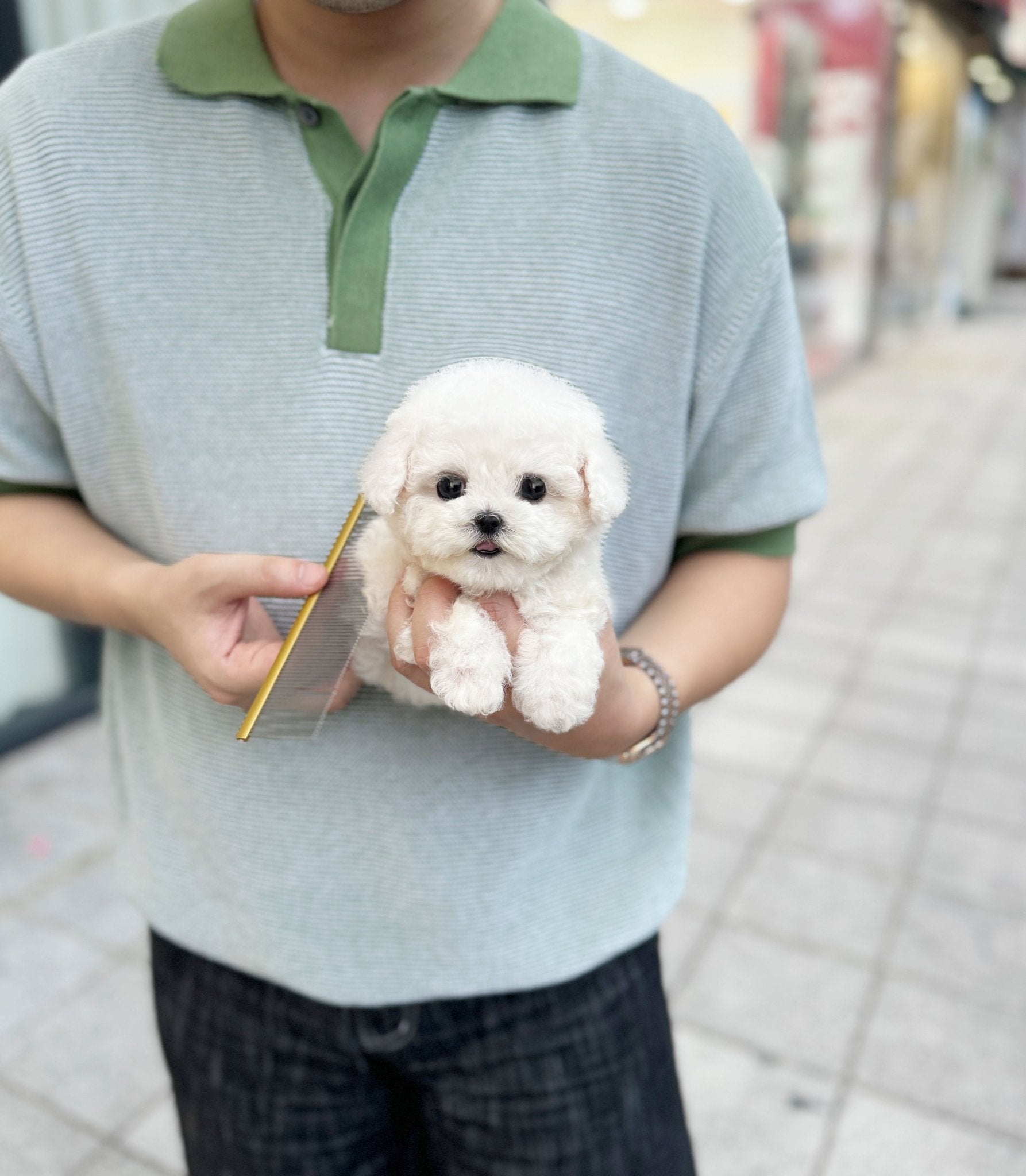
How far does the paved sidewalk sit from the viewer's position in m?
2.03

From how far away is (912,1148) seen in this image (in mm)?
1980

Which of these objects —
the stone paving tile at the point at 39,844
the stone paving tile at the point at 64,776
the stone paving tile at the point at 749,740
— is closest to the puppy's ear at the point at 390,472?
the stone paving tile at the point at 39,844

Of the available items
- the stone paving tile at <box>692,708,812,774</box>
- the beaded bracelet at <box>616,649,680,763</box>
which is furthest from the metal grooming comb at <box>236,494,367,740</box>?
the stone paving tile at <box>692,708,812,774</box>

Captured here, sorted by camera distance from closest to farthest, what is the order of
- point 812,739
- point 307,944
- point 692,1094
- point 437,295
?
1. point 437,295
2. point 307,944
3. point 692,1094
4. point 812,739

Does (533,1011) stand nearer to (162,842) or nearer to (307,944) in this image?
(307,944)

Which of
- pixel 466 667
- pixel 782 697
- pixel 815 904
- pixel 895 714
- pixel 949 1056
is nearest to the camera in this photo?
pixel 466 667

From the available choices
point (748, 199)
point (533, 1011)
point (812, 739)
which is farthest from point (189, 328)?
point (812, 739)

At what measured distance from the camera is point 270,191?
2.79 feet

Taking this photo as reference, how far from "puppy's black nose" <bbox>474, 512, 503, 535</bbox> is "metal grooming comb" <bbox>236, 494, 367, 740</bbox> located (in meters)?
0.13

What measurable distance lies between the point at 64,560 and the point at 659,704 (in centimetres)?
54

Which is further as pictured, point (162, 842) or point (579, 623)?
point (162, 842)

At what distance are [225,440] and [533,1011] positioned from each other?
1.88ft

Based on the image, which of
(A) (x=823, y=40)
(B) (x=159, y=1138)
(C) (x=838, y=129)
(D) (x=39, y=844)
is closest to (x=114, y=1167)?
(B) (x=159, y=1138)

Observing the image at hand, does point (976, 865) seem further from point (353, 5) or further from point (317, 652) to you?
point (353, 5)
